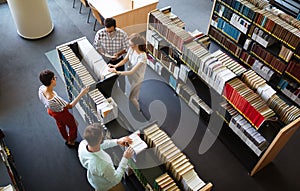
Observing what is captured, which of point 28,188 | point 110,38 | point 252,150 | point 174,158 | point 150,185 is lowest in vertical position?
point 28,188

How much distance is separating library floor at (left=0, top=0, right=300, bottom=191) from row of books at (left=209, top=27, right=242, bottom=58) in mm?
1865

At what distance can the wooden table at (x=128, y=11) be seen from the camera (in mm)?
6359

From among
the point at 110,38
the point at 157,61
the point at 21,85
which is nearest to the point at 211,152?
the point at 157,61

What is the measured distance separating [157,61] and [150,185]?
299cm

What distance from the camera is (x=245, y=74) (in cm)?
443

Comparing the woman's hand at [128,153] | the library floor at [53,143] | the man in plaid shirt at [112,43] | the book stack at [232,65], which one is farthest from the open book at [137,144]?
the book stack at [232,65]

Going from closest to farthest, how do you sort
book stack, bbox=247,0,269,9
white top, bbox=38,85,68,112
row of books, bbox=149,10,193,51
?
white top, bbox=38,85,68,112 < row of books, bbox=149,10,193,51 < book stack, bbox=247,0,269,9

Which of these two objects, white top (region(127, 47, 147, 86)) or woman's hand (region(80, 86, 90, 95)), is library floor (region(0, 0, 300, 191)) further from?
woman's hand (region(80, 86, 90, 95))

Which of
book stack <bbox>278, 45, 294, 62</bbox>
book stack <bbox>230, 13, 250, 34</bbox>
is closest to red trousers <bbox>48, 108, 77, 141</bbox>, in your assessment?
book stack <bbox>230, 13, 250, 34</bbox>

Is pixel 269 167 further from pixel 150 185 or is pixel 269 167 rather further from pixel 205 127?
pixel 150 185

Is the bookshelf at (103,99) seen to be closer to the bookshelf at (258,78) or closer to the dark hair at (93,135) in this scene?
the dark hair at (93,135)

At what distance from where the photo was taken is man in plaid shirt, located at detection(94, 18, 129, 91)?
4750 millimetres

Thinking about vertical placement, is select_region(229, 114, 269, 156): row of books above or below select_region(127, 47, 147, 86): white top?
below

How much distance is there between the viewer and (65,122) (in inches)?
172
